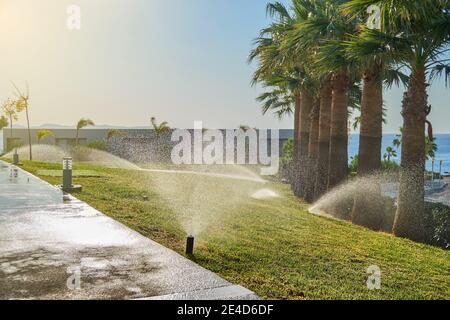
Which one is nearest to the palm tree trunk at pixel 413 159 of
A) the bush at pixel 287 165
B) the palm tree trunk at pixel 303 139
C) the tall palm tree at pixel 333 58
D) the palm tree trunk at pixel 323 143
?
the tall palm tree at pixel 333 58

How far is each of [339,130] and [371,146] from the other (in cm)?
269

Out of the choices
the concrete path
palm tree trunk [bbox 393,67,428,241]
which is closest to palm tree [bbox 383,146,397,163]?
palm tree trunk [bbox 393,67,428,241]

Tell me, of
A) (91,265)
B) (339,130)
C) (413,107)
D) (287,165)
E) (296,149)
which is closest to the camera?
(91,265)

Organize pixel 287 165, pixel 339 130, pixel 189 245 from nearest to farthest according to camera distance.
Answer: pixel 189 245 → pixel 339 130 → pixel 287 165

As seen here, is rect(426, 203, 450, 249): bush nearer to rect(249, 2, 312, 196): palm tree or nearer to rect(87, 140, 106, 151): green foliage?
rect(249, 2, 312, 196): palm tree

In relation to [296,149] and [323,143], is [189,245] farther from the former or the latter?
[296,149]

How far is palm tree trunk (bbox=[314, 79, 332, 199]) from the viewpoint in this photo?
17.4 m

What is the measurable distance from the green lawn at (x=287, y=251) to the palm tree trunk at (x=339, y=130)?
12.3 ft

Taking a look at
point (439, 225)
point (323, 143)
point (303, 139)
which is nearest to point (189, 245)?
point (439, 225)

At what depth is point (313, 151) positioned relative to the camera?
19.1m

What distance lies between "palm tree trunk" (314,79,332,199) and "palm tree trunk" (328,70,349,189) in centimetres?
167

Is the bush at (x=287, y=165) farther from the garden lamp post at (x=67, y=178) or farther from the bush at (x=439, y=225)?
the garden lamp post at (x=67, y=178)

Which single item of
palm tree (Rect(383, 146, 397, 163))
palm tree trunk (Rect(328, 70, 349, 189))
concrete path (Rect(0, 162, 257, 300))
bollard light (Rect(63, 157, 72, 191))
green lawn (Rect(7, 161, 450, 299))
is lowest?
palm tree (Rect(383, 146, 397, 163))
